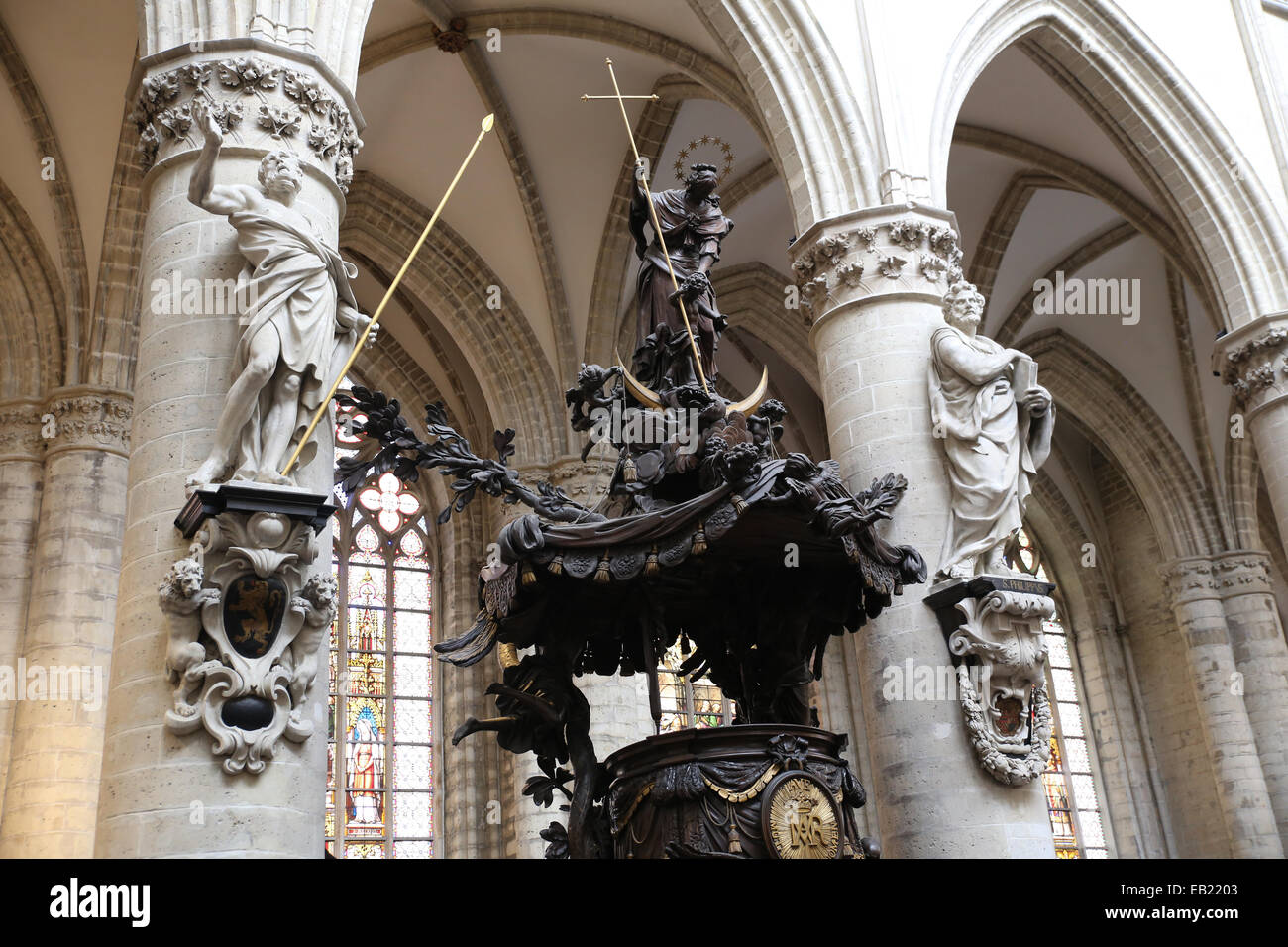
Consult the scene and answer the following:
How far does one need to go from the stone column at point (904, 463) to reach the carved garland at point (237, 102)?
3885mm

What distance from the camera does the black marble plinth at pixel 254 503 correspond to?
5426mm

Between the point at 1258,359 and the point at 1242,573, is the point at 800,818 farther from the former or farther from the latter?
the point at 1242,573

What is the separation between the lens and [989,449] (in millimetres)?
8203

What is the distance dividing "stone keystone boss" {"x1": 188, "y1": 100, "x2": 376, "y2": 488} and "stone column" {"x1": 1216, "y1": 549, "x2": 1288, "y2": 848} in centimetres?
1327

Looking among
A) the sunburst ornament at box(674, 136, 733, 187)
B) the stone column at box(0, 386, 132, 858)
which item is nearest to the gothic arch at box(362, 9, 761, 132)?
the sunburst ornament at box(674, 136, 733, 187)

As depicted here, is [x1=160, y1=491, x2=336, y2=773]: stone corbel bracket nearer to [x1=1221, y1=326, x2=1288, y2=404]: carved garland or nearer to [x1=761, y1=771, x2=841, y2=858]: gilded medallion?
[x1=761, y1=771, x2=841, y2=858]: gilded medallion

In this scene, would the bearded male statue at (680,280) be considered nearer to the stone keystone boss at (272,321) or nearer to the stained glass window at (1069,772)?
the stone keystone boss at (272,321)

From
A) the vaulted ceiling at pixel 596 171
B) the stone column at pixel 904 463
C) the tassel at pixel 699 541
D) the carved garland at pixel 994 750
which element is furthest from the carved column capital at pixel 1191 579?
the tassel at pixel 699 541

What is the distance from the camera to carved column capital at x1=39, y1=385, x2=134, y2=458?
11.1 meters

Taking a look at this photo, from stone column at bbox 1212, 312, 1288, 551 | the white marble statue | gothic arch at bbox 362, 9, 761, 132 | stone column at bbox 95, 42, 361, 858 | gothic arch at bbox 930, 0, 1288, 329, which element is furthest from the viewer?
gothic arch at bbox 362, 9, 761, 132

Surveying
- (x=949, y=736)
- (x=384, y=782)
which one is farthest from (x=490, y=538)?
(x=949, y=736)

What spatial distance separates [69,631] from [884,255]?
7.11 m

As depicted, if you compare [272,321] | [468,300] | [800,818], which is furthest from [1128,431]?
[272,321]

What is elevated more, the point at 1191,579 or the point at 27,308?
the point at 27,308
